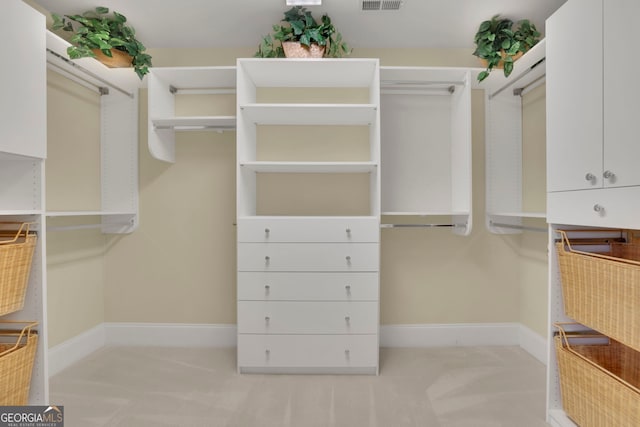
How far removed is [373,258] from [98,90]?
2358mm

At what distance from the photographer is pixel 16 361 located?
1639 mm

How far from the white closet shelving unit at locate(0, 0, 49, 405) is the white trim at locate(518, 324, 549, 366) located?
9.72 feet

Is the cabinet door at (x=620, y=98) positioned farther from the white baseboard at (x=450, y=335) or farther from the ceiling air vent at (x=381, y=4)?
the white baseboard at (x=450, y=335)

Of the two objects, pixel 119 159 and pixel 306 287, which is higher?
pixel 119 159

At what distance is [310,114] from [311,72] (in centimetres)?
29

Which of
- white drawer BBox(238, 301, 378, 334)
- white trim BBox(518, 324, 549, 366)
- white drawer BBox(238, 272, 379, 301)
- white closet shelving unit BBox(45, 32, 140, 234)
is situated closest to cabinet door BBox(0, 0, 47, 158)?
white closet shelving unit BBox(45, 32, 140, 234)


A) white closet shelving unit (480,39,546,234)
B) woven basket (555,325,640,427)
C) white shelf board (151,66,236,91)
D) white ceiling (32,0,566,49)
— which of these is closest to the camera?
woven basket (555,325,640,427)

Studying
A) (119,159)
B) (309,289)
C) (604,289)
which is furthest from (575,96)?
(119,159)

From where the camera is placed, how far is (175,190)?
2.82m

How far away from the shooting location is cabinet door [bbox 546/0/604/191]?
1.41 meters

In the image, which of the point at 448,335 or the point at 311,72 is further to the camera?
the point at 448,335

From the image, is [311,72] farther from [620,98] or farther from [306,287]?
[620,98]

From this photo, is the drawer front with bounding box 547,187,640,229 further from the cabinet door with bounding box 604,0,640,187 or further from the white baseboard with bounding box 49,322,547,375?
the white baseboard with bounding box 49,322,547,375

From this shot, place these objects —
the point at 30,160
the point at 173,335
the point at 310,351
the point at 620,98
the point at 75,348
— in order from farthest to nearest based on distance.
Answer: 1. the point at 173,335
2. the point at 75,348
3. the point at 310,351
4. the point at 30,160
5. the point at 620,98
